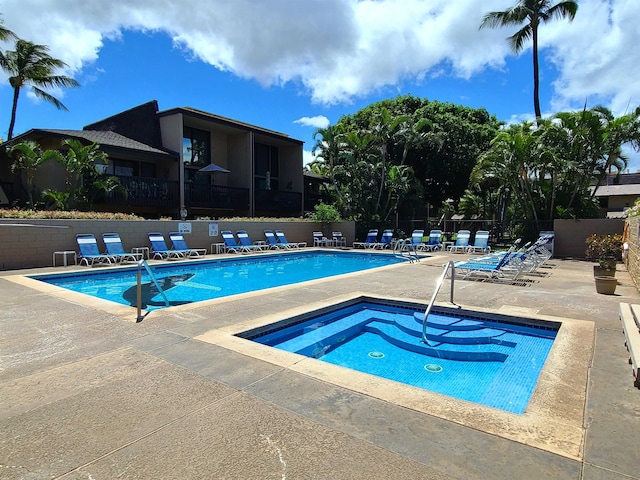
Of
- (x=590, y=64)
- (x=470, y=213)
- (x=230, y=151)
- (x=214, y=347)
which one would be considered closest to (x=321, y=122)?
(x=230, y=151)

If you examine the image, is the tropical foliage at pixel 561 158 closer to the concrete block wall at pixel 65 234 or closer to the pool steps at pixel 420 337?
the concrete block wall at pixel 65 234

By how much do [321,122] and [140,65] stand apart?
413 inches

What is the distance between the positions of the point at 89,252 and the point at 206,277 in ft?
12.9

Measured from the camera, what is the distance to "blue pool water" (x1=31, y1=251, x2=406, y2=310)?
8531 millimetres

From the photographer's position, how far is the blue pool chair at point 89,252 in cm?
1176

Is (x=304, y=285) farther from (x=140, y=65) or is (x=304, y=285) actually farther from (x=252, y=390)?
(x=140, y=65)

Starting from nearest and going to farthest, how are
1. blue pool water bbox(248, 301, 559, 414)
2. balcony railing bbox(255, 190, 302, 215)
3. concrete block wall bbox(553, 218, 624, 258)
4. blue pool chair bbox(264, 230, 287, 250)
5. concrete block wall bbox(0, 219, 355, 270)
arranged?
blue pool water bbox(248, 301, 559, 414), concrete block wall bbox(0, 219, 355, 270), concrete block wall bbox(553, 218, 624, 258), blue pool chair bbox(264, 230, 287, 250), balcony railing bbox(255, 190, 302, 215)

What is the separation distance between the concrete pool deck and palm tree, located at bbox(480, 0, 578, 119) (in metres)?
22.9

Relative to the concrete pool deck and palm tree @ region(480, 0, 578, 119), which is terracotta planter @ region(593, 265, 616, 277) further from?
palm tree @ region(480, 0, 578, 119)

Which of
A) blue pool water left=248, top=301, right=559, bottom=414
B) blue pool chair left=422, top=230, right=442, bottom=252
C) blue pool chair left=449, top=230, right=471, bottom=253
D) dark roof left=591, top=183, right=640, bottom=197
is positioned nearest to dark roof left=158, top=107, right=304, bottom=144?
blue pool chair left=422, top=230, right=442, bottom=252

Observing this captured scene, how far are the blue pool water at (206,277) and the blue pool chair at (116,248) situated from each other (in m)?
1.06

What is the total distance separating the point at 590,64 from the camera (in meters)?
19.7

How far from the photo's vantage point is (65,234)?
470 inches

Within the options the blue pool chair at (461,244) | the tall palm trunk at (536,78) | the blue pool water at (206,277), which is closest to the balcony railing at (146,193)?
the blue pool water at (206,277)
